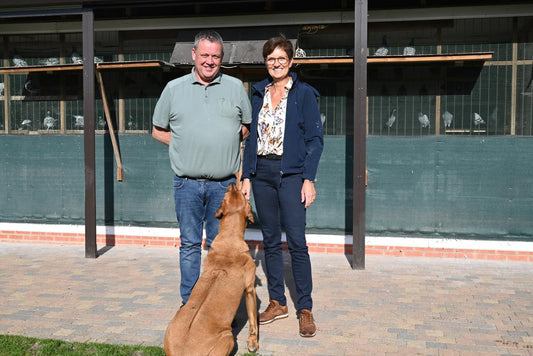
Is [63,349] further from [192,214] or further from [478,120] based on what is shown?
[478,120]

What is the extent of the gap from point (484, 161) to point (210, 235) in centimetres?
434

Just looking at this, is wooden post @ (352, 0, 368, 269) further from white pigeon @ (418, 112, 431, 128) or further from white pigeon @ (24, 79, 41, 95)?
white pigeon @ (24, 79, 41, 95)

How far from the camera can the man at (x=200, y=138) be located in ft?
14.0

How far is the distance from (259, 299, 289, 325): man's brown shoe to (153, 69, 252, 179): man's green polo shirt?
4.03 feet

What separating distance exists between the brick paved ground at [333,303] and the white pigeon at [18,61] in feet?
9.63

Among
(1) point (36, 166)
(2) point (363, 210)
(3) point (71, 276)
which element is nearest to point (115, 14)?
(1) point (36, 166)

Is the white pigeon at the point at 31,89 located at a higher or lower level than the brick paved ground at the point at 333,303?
higher

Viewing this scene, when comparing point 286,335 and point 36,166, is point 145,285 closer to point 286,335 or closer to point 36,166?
point 286,335

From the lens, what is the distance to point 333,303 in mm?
5168

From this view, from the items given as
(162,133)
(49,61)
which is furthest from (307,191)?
(49,61)

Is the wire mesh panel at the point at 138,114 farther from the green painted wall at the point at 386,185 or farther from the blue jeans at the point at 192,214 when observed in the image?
the blue jeans at the point at 192,214

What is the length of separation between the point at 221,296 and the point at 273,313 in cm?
113

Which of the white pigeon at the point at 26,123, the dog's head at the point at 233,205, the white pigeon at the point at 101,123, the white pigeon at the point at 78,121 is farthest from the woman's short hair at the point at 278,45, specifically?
the white pigeon at the point at 26,123

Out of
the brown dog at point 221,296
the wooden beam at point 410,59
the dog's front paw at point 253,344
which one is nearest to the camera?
the brown dog at point 221,296
